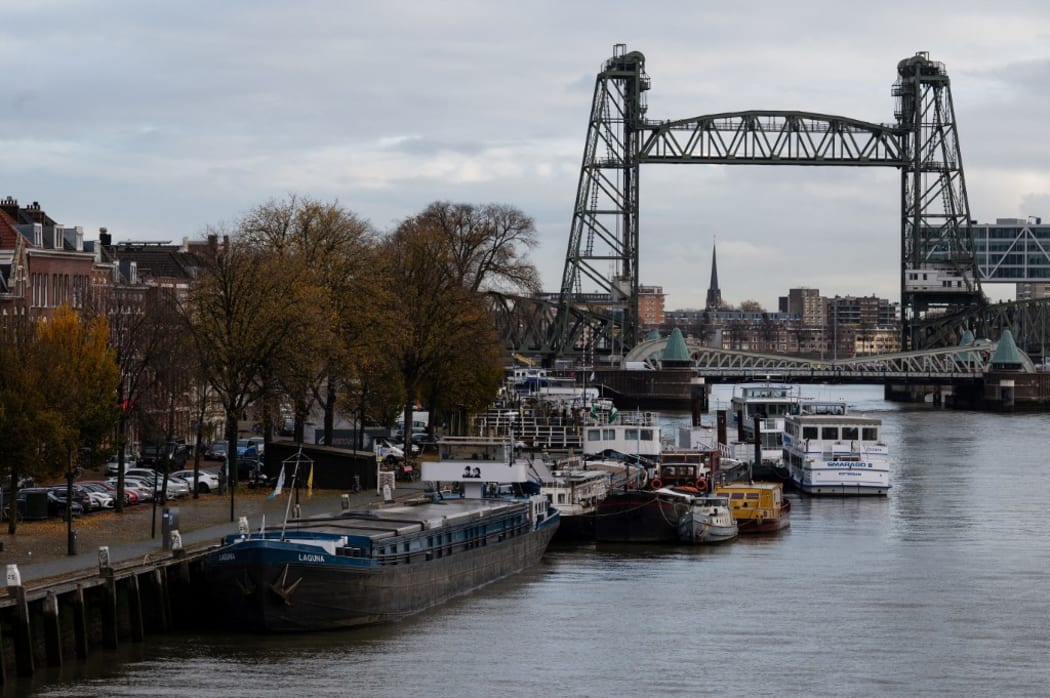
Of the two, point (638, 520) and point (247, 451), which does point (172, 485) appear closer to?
point (638, 520)

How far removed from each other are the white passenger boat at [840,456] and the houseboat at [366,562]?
71.8 feet

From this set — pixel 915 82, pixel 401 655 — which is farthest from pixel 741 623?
pixel 915 82

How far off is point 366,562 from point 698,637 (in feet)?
21.4

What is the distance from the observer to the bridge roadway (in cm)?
14575

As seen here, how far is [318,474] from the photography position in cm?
5756

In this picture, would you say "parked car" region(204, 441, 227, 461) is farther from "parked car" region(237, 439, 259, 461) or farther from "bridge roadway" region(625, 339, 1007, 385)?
"bridge roadway" region(625, 339, 1007, 385)

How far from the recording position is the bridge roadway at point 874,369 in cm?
14575

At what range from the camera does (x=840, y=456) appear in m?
69.2

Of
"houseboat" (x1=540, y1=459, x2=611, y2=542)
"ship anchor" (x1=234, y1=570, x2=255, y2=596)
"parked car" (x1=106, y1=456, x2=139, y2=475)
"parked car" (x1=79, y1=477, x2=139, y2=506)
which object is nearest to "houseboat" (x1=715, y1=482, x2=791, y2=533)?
"houseboat" (x1=540, y1=459, x2=611, y2=542)

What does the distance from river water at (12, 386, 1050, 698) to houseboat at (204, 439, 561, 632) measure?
0.48 m

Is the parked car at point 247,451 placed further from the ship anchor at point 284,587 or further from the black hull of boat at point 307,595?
the ship anchor at point 284,587

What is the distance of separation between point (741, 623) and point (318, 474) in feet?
69.4

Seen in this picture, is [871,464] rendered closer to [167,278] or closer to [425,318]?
[425,318]

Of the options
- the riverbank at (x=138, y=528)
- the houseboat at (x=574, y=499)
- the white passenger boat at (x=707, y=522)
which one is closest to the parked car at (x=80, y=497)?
the riverbank at (x=138, y=528)
